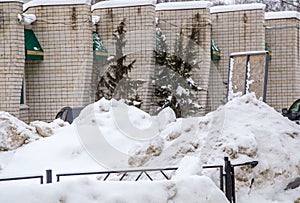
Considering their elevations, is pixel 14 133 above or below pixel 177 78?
below

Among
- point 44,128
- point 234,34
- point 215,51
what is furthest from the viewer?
point 234,34

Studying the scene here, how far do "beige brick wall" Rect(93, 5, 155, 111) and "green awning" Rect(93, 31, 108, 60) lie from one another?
28 cm

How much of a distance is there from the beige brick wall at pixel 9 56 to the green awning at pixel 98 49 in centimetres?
323

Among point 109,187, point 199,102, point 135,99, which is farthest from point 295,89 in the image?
point 109,187

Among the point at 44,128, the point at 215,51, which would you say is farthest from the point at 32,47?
the point at 215,51

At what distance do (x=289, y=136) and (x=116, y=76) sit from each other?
40.0 feet

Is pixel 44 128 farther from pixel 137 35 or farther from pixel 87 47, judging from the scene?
pixel 137 35

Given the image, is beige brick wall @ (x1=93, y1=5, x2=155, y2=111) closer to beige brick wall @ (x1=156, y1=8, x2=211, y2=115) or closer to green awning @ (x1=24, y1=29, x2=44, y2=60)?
beige brick wall @ (x1=156, y1=8, x2=211, y2=115)

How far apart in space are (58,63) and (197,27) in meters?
6.38

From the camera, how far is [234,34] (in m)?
25.9

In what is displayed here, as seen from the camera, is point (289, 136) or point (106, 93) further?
point (106, 93)

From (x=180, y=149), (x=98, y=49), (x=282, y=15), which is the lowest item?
(x=180, y=149)

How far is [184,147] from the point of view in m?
9.20

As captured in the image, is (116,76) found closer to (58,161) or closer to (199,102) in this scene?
(199,102)
